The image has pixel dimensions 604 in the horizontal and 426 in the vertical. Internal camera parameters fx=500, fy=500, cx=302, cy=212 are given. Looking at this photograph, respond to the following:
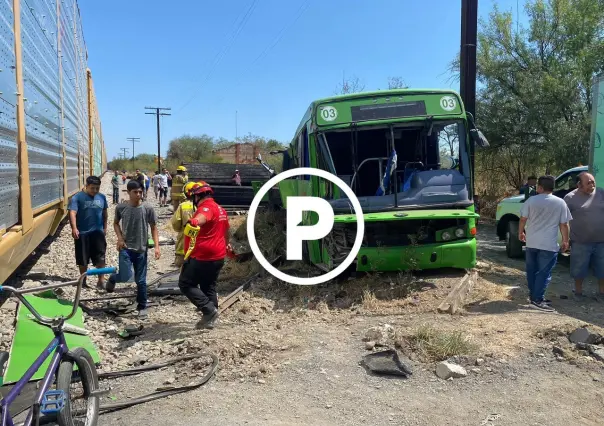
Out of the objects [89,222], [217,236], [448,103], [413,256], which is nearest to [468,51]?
[448,103]

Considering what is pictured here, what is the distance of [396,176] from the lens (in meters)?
7.72

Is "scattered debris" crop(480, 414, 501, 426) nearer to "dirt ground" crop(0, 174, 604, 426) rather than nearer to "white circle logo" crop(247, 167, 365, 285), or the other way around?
"dirt ground" crop(0, 174, 604, 426)

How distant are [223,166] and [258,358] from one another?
1661 cm

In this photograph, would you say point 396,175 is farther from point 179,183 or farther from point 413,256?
point 179,183

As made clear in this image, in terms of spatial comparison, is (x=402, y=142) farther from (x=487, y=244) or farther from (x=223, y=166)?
(x=223, y=166)

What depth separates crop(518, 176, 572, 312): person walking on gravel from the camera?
6391 millimetres

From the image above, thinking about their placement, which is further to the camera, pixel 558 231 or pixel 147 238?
pixel 147 238

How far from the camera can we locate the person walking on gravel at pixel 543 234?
6391mm

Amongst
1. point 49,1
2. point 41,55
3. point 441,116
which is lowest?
point 441,116

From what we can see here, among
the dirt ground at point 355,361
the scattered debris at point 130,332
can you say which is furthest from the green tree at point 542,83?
the scattered debris at point 130,332

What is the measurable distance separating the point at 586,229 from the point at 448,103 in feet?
8.62

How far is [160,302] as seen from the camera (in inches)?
286

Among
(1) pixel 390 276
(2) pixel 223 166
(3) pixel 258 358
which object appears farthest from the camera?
(2) pixel 223 166

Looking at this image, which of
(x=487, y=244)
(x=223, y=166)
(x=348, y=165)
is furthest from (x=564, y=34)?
(x=223, y=166)
